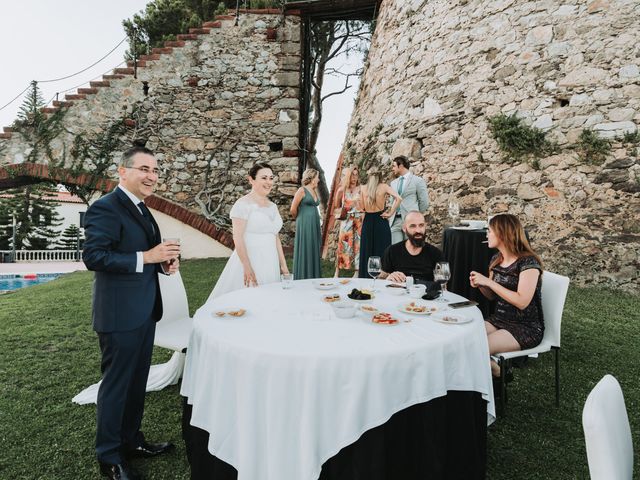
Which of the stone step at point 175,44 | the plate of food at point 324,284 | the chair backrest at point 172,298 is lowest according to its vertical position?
the chair backrest at point 172,298

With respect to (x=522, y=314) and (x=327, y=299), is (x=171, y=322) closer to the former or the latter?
→ (x=327, y=299)

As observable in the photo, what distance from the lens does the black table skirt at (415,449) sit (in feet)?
4.67

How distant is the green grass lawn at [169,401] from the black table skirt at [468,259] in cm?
83

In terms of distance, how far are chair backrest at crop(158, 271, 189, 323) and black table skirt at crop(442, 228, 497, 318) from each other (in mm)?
2590

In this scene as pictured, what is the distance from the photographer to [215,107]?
9.75 metres

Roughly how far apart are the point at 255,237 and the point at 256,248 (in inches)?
4.0

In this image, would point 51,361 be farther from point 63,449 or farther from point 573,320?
point 573,320

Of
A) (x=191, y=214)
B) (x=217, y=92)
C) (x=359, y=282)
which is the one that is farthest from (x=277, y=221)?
(x=217, y=92)

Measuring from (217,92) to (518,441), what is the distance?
385 inches

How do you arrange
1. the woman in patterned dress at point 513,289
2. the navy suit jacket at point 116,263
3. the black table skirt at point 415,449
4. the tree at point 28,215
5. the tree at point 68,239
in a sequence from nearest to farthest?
the black table skirt at point 415,449 < the navy suit jacket at point 116,263 < the woman in patterned dress at point 513,289 < the tree at point 28,215 < the tree at point 68,239

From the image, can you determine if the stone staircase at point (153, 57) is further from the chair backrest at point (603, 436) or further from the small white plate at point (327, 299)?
the chair backrest at point (603, 436)

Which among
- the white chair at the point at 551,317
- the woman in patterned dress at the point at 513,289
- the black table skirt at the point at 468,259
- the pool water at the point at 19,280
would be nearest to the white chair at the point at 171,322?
the woman in patterned dress at the point at 513,289

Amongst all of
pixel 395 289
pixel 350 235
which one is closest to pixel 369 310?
pixel 395 289

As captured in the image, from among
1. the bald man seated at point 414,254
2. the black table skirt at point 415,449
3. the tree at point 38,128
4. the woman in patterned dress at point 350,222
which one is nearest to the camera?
the black table skirt at point 415,449
